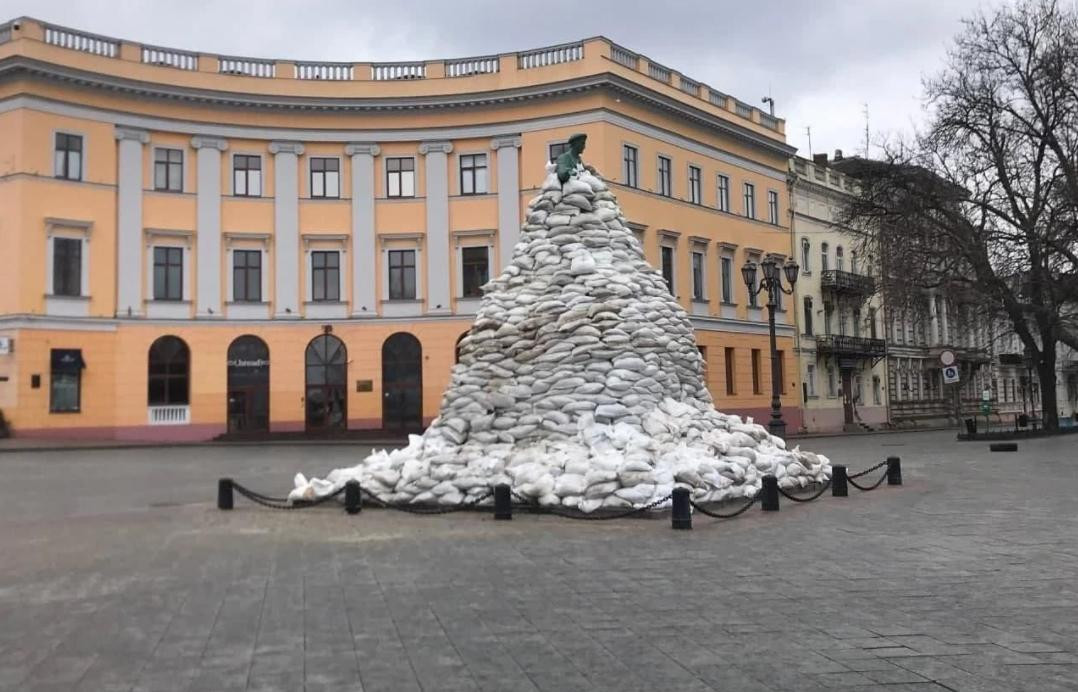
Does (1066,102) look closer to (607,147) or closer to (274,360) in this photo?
(607,147)

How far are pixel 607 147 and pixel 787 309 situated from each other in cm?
1556

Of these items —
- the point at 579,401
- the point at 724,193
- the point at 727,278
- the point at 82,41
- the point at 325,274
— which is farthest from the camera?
the point at 724,193

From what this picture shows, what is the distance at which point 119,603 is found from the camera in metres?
6.87

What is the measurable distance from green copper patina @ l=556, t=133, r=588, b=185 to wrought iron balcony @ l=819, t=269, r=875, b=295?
3640 cm

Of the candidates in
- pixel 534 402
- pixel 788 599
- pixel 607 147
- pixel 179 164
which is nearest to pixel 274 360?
Answer: pixel 179 164

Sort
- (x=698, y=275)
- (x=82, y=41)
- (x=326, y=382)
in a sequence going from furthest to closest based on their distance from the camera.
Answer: (x=698, y=275) < (x=326, y=382) < (x=82, y=41)

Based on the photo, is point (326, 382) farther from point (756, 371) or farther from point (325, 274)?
point (756, 371)

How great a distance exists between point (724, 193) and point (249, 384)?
23699mm

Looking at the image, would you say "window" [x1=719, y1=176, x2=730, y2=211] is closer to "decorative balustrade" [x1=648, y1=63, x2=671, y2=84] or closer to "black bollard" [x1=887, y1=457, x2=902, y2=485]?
"decorative balustrade" [x1=648, y1=63, x2=671, y2=84]

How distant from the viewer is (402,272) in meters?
37.1

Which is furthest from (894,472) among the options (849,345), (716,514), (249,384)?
(849,345)

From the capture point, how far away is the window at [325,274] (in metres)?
36.6

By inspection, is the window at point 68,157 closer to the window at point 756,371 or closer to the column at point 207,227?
the column at point 207,227

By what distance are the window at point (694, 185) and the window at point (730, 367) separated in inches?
281
